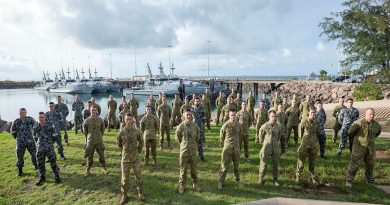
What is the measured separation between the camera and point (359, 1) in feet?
47.7

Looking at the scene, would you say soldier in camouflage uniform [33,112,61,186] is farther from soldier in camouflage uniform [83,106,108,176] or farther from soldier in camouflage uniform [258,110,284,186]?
soldier in camouflage uniform [258,110,284,186]

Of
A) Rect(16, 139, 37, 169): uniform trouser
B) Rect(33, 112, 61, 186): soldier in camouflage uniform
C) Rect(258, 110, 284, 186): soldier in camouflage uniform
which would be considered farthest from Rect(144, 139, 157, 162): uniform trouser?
Rect(258, 110, 284, 186): soldier in camouflage uniform

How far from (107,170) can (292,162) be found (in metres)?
6.36

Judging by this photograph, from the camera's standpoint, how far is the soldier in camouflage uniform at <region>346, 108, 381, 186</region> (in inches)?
376

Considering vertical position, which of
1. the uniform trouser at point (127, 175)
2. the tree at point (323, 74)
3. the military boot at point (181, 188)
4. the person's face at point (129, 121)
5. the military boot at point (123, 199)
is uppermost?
the tree at point (323, 74)

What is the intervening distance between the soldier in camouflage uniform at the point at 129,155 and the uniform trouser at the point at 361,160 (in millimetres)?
5976

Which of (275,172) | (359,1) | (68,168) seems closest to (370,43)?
(359,1)

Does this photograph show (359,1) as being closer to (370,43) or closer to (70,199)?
(370,43)

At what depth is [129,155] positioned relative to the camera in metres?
8.98

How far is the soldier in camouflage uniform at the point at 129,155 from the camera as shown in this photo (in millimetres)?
8844

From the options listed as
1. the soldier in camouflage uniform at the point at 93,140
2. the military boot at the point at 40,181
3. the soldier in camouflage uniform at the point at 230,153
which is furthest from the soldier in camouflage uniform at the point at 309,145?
the military boot at the point at 40,181

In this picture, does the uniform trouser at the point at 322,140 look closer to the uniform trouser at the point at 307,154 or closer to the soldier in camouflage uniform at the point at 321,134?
the soldier in camouflage uniform at the point at 321,134

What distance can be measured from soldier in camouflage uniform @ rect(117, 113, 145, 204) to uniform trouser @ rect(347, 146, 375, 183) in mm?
5976

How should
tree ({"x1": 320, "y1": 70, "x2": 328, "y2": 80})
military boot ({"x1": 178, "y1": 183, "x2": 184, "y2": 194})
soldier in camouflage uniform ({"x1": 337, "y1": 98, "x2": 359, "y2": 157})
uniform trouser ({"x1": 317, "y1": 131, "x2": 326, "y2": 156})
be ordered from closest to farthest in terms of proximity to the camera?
military boot ({"x1": 178, "y1": 183, "x2": 184, "y2": 194}) < uniform trouser ({"x1": 317, "y1": 131, "x2": 326, "y2": 156}) < soldier in camouflage uniform ({"x1": 337, "y1": 98, "x2": 359, "y2": 157}) < tree ({"x1": 320, "y1": 70, "x2": 328, "y2": 80})
